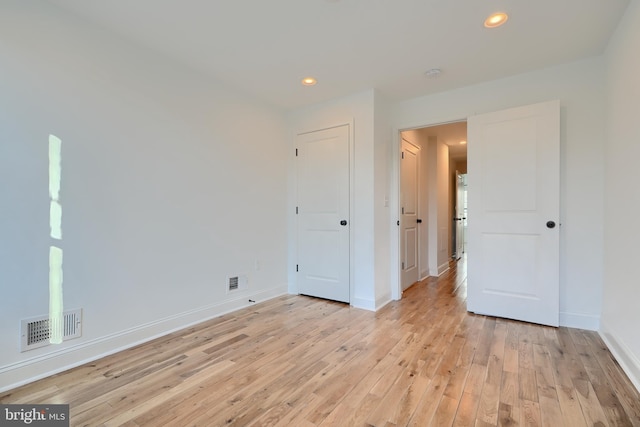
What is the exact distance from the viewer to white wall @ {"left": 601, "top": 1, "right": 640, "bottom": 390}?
71.4 inches

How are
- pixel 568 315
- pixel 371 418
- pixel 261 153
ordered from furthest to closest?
pixel 261 153
pixel 568 315
pixel 371 418

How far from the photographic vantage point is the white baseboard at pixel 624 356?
5.70 feet

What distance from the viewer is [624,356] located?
1928 millimetres

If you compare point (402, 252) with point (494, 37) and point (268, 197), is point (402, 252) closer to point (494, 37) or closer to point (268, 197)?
point (268, 197)

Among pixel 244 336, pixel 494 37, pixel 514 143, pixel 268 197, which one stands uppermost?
pixel 494 37

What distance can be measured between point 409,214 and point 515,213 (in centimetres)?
146

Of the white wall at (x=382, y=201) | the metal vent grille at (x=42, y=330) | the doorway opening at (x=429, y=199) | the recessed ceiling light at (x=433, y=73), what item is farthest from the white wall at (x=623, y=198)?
the metal vent grille at (x=42, y=330)

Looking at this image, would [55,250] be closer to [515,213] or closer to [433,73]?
[433,73]

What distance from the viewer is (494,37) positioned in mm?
2244

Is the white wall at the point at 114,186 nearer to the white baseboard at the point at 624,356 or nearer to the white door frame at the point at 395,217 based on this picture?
the white door frame at the point at 395,217

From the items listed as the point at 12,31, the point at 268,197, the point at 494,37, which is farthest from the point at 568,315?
the point at 12,31

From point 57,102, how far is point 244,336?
219cm

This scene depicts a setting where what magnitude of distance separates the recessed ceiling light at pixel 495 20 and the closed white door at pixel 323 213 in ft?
5.30

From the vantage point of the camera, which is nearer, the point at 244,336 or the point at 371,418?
the point at 371,418
